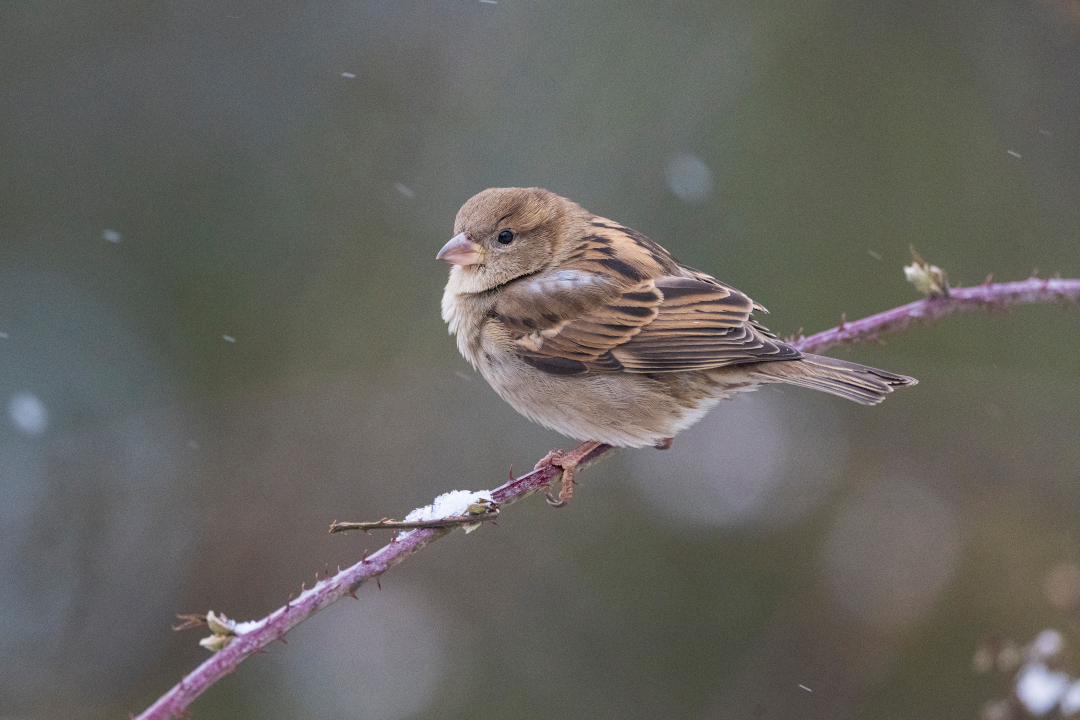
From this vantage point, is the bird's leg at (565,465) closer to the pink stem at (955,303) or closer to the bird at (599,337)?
the bird at (599,337)

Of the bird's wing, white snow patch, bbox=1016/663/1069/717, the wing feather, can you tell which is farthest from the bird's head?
white snow patch, bbox=1016/663/1069/717

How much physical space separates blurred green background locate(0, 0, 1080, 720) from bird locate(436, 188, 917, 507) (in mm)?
1875

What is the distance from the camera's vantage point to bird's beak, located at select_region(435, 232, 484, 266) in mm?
3832

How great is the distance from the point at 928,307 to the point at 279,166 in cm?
462

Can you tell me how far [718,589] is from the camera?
5500mm

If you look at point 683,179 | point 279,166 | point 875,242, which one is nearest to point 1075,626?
point 875,242

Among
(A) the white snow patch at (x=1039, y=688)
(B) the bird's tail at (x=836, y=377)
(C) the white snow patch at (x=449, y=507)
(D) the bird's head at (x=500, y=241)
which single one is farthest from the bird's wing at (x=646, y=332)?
(A) the white snow patch at (x=1039, y=688)

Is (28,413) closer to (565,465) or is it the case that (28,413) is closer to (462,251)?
(462,251)

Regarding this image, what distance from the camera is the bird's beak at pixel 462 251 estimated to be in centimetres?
383

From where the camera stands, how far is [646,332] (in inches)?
145

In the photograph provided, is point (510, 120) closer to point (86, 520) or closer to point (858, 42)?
point (858, 42)

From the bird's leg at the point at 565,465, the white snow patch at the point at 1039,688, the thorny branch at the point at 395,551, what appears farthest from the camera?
the bird's leg at the point at 565,465

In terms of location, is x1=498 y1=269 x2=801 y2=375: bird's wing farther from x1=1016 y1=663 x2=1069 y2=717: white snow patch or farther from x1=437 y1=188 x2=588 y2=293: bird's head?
x1=1016 y1=663 x2=1069 y2=717: white snow patch

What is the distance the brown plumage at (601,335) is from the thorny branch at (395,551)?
0.87 ft
